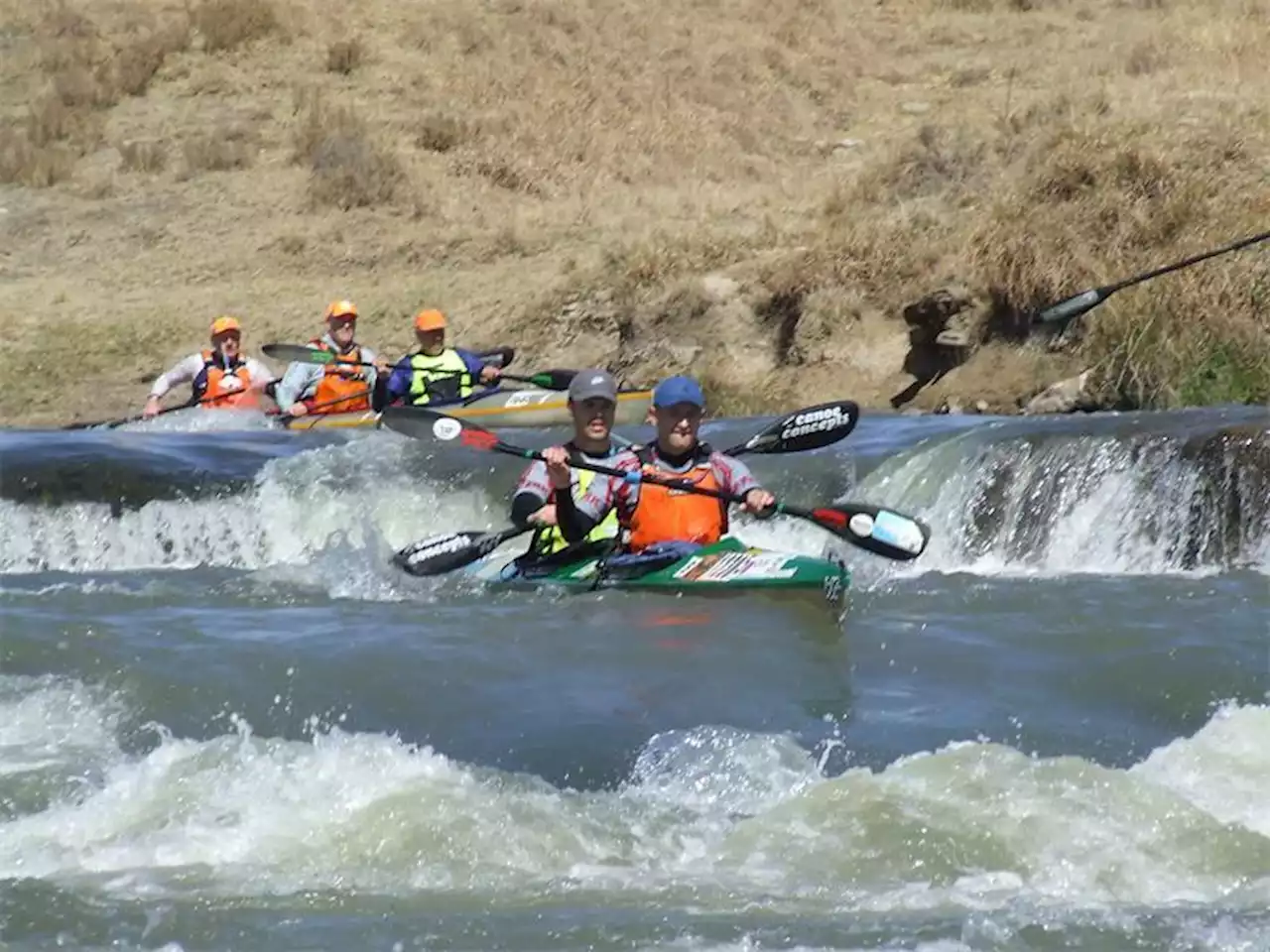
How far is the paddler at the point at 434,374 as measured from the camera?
1303cm

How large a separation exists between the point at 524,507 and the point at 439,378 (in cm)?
550

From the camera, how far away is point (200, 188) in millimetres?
20828

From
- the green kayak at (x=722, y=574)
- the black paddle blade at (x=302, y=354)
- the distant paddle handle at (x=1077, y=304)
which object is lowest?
the black paddle blade at (x=302, y=354)

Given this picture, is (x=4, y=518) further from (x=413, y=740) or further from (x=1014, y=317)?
(x=1014, y=317)

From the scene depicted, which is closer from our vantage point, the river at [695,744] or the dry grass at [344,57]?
the river at [695,744]

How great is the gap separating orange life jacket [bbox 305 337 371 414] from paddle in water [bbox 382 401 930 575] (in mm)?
4748

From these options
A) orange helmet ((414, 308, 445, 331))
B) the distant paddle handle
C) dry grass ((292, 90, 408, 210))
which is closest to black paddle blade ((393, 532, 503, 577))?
the distant paddle handle

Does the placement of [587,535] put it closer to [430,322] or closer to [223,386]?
[430,322]

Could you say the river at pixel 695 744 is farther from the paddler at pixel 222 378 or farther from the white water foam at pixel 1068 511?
the paddler at pixel 222 378

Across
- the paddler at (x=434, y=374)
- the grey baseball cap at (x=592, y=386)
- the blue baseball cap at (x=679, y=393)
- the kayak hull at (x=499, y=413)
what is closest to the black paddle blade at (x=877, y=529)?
the blue baseball cap at (x=679, y=393)

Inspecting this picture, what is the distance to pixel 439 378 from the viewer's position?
1317 cm

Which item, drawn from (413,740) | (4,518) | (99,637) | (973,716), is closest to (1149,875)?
(973,716)

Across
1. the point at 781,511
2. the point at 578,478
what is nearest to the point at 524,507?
the point at 578,478

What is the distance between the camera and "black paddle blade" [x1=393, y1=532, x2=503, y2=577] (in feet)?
26.4
